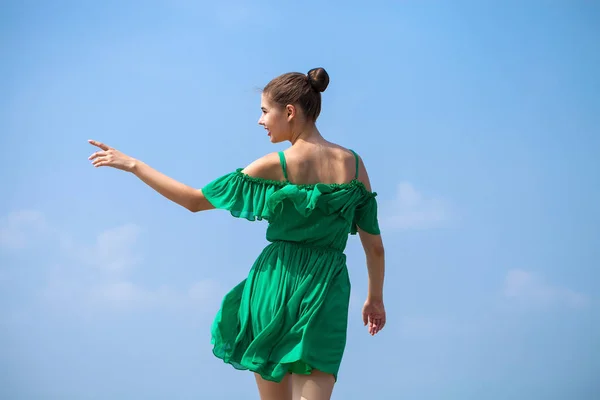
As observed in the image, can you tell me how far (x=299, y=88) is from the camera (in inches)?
147

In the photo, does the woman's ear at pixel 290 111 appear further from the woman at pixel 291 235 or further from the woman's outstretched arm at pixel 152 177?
the woman's outstretched arm at pixel 152 177

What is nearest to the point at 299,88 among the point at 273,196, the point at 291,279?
the point at 273,196

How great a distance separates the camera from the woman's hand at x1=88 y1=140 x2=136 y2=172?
369 centimetres

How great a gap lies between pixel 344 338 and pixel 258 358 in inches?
12.2

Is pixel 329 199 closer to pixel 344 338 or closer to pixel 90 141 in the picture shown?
pixel 344 338

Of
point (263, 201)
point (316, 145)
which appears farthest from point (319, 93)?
point (263, 201)

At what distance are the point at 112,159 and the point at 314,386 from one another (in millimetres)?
1061

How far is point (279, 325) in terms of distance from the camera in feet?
12.0

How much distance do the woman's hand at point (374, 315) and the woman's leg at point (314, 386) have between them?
0.45m

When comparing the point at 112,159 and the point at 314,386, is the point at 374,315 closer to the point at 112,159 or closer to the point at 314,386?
the point at 314,386

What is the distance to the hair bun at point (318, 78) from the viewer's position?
3721mm

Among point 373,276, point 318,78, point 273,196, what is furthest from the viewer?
point 373,276

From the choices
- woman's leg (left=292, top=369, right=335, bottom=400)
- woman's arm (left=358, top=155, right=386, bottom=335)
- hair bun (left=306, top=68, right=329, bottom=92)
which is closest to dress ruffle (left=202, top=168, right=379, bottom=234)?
woman's arm (left=358, top=155, right=386, bottom=335)

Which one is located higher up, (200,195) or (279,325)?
(200,195)
